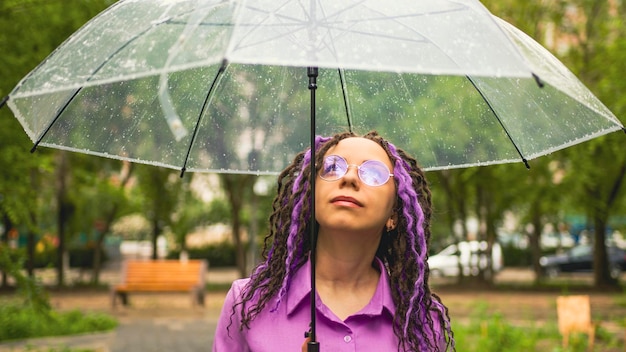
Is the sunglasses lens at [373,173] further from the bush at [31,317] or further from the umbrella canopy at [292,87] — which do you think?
the bush at [31,317]

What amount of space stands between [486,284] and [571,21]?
780 cm

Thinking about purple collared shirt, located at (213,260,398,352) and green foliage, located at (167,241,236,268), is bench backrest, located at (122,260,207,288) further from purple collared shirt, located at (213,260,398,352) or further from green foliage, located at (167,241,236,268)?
green foliage, located at (167,241,236,268)

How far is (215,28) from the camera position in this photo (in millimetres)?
2576

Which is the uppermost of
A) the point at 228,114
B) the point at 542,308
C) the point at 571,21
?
the point at 571,21

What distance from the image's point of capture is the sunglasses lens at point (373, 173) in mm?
2744

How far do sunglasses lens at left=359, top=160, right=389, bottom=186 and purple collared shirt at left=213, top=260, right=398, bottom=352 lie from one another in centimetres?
A: 36

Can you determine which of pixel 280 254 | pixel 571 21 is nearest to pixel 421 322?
pixel 280 254

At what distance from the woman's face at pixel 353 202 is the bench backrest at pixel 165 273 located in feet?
51.5

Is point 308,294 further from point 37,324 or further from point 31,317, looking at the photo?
point 31,317

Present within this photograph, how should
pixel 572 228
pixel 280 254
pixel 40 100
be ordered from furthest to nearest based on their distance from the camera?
1. pixel 572 228
2. pixel 40 100
3. pixel 280 254

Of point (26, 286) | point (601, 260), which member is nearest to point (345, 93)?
point (26, 286)

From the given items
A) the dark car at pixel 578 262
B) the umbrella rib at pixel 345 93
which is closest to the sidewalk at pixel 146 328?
the umbrella rib at pixel 345 93

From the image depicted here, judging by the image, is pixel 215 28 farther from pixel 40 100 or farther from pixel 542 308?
pixel 542 308

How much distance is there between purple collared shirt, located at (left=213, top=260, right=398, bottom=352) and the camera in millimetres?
2625
